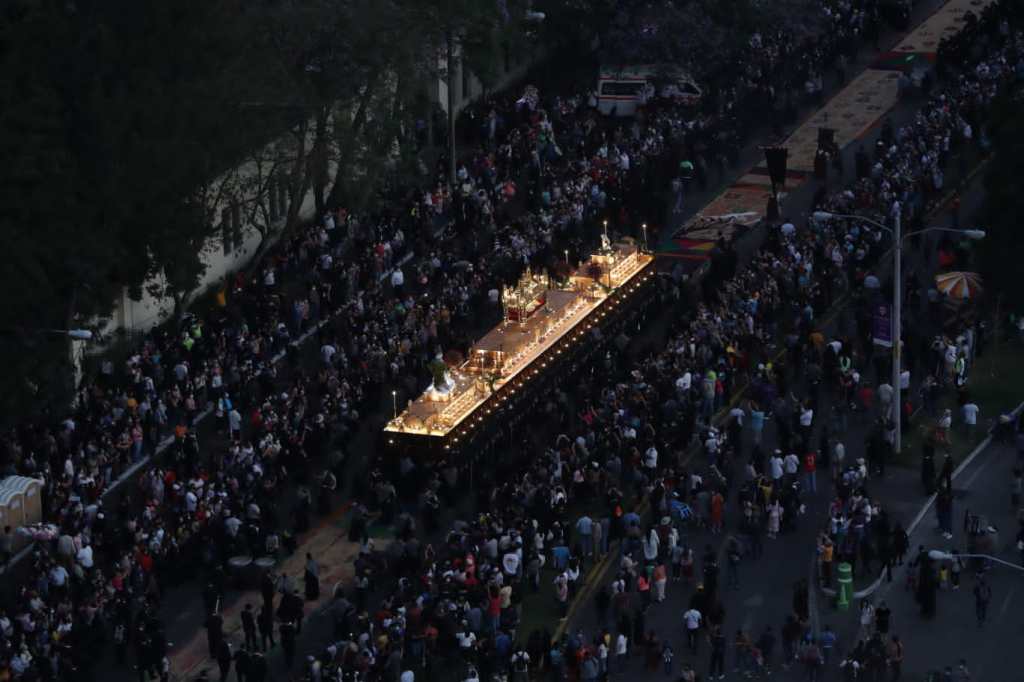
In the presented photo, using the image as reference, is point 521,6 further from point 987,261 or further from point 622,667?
point 622,667

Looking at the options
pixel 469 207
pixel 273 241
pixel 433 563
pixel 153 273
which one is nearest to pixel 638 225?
pixel 469 207

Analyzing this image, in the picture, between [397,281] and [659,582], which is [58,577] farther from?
[397,281]

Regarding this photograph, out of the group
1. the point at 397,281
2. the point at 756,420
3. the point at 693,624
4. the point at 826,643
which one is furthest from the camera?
the point at 397,281

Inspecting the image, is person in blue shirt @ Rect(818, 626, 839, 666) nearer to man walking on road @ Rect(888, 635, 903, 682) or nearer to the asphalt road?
man walking on road @ Rect(888, 635, 903, 682)

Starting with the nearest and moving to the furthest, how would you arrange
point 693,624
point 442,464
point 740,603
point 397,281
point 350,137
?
point 693,624
point 740,603
point 442,464
point 397,281
point 350,137

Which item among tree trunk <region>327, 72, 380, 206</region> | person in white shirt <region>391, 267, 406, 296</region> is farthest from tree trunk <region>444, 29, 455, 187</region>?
person in white shirt <region>391, 267, 406, 296</region>

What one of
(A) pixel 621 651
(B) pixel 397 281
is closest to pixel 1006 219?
(B) pixel 397 281

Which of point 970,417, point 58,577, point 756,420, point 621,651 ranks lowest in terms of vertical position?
point 970,417
